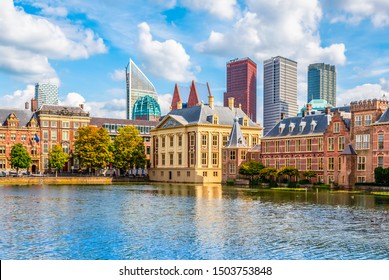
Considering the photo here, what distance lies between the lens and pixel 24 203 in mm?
64188

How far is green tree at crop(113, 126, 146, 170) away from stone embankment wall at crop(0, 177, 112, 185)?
10307mm

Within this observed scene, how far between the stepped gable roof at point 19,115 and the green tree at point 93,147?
22.7m

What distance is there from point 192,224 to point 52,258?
15.7 metres

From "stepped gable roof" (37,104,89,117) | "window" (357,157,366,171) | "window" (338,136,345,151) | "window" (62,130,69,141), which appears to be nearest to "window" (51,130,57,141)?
"window" (62,130,69,141)

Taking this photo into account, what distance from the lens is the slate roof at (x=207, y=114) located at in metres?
134

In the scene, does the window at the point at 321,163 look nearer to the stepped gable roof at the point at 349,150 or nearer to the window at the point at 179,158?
the stepped gable roof at the point at 349,150

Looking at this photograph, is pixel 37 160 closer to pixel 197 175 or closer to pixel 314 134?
pixel 197 175

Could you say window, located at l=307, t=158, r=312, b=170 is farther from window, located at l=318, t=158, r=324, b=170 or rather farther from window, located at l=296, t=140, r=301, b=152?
window, located at l=296, t=140, r=301, b=152

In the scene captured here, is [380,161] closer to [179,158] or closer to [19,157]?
[179,158]

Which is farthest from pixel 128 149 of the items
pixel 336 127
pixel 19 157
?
pixel 336 127

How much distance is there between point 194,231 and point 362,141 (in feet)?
194

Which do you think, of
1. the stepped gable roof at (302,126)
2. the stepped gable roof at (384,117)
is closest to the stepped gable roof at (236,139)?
the stepped gable roof at (302,126)

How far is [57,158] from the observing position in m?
144
